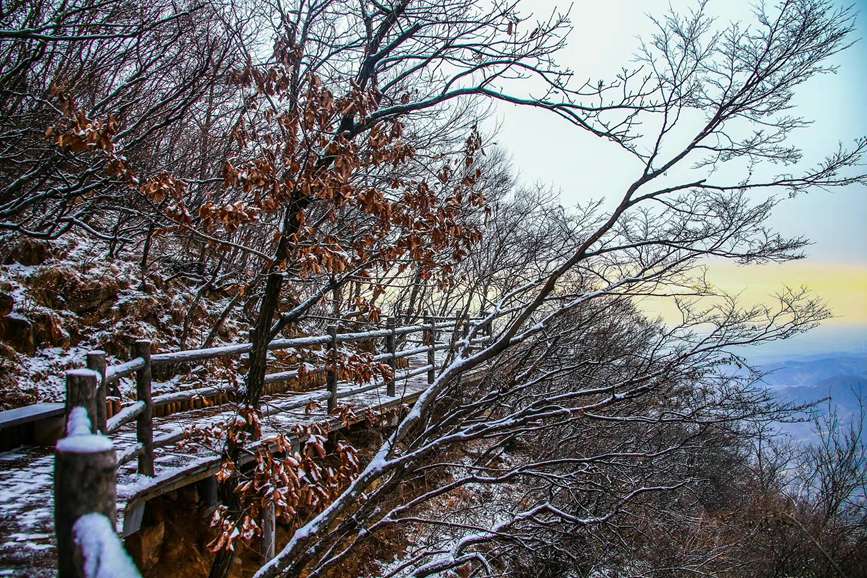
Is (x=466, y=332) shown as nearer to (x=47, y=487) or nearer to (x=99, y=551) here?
(x=47, y=487)

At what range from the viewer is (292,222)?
5.02 meters

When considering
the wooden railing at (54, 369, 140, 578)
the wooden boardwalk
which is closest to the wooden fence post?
the wooden boardwalk

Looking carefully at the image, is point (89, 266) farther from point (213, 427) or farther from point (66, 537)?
point (66, 537)

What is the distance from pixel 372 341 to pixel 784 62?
1075 centimetres

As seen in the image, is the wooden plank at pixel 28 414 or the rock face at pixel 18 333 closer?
the wooden plank at pixel 28 414

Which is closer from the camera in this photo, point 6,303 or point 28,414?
point 28,414

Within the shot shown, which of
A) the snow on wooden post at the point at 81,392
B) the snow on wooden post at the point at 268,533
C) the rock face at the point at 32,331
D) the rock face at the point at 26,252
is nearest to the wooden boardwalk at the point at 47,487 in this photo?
the snow on wooden post at the point at 268,533

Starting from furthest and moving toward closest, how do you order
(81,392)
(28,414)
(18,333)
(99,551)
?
(18,333)
(28,414)
(81,392)
(99,551)

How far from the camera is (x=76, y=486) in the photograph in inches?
40.2

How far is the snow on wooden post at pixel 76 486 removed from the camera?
100 centimetres

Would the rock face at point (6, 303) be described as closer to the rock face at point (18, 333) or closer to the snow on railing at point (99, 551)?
the rock face at point (18, 333)

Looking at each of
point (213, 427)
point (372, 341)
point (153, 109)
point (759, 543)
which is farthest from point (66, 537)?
point (759, 543)

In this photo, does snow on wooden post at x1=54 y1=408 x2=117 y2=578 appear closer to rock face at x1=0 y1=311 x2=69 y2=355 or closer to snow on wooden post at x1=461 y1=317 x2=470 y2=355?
snow on wooden post at x1=461 y1=317 x2=470 y2=355

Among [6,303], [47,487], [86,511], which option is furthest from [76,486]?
[6,303]
